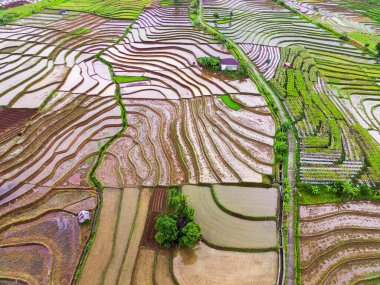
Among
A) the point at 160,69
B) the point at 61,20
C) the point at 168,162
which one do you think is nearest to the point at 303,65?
the point at 160,69

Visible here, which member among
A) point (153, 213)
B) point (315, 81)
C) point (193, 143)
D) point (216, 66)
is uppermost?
point (216, 66)

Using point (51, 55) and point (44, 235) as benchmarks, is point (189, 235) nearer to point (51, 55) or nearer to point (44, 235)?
point (44, 235)

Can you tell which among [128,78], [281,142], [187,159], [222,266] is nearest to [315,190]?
[281,142]

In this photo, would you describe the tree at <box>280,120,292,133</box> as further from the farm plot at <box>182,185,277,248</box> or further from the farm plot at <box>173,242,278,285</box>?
the farm plot at <box>173,242,278,285</box>

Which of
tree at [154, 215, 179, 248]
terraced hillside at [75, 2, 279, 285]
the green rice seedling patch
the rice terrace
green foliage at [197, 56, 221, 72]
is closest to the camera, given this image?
terraced hillside at [75, 2, 279, 285]

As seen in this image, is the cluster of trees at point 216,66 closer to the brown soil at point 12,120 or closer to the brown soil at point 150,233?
the brown soil at point 12,120

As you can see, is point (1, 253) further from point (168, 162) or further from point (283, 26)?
point (283, 26)

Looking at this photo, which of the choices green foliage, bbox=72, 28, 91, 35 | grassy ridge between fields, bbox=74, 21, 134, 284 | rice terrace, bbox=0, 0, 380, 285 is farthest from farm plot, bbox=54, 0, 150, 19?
grassy ridge between fields, bbox=74, 21, 134, 284
